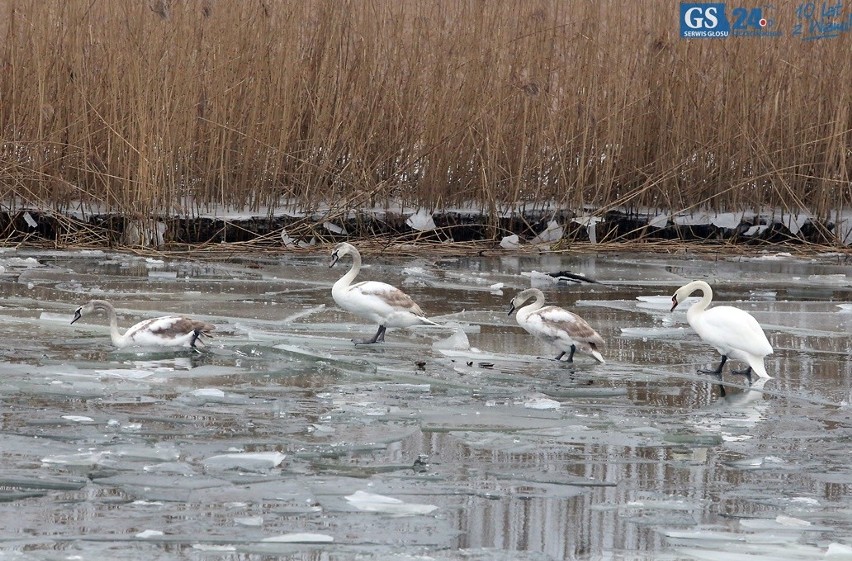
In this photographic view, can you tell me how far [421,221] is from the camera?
11328mm

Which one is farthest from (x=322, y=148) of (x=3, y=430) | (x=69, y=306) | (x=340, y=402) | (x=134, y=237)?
(x=3, y=430)

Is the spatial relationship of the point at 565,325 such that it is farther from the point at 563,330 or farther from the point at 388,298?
the point at 388,298

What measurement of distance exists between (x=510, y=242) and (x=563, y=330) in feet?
15.3

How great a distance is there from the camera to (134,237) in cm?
1062

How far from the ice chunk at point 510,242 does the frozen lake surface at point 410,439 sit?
2632mm

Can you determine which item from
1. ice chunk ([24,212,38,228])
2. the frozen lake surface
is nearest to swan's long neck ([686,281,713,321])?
the frozen lake surface

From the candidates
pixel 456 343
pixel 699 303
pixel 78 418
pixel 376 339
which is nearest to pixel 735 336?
pixel 699 303

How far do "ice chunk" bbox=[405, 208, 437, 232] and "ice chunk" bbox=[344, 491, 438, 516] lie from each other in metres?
7.25

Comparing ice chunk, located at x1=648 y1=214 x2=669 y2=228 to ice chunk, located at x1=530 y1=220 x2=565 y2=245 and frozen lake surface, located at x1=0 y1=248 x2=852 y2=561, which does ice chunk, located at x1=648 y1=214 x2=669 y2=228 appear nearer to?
ice chunk, located at x1=530 y1=220 x2=565 y2=245

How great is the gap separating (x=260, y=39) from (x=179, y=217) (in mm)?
1564

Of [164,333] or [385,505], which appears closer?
[385,505]

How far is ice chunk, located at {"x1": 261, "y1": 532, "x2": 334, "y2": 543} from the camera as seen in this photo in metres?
3.69

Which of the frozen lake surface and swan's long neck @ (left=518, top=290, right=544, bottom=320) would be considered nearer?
the frozen lake surface

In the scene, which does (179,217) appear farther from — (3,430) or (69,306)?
(3,430)
